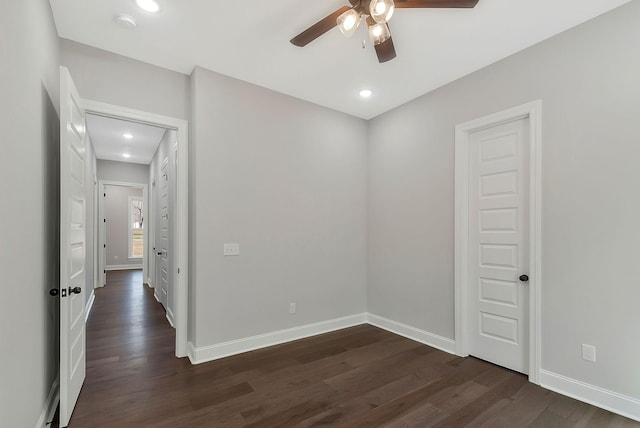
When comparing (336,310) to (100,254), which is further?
(100,254)

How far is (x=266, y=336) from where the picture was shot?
352 centimetres

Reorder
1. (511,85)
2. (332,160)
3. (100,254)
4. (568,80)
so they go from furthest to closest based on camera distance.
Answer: (100,254)
(332,160)
(511,85)
(568,80)

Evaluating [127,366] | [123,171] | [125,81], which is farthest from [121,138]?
[127,366]

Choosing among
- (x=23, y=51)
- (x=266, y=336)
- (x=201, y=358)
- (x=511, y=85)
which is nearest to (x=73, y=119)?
(x=23, y=51)

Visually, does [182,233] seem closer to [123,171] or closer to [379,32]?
[379,32]

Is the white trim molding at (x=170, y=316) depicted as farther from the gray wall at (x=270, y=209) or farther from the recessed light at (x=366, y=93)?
the recessed light at (x=366, y=93)

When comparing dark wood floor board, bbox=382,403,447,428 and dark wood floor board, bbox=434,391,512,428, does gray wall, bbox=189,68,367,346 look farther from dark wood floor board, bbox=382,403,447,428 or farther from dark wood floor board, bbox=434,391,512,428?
dark wood floor board, bbox=434,391,512,428

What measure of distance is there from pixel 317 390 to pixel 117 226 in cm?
969

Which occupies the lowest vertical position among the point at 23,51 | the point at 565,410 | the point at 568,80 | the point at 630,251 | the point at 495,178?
the point at 565,410

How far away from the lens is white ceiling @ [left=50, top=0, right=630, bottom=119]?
7.49 ft

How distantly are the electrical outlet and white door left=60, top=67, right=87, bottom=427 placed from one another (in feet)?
12.2

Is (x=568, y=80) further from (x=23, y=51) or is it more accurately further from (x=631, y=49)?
(x=23, y=51)

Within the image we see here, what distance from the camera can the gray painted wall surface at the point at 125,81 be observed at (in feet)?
8.91

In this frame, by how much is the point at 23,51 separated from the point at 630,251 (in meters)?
4.00
